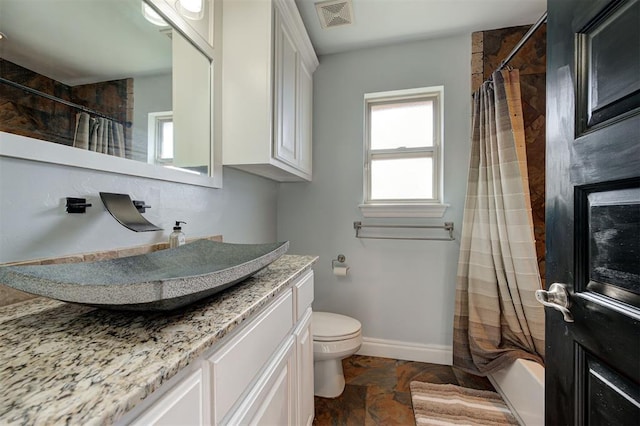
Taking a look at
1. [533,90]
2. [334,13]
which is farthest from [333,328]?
[533,90]

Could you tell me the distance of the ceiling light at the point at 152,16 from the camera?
39.4 inches

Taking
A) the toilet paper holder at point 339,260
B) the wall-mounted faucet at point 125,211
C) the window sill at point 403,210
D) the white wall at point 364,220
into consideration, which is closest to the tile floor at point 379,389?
the white wall at point 364,220

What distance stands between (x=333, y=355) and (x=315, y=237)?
0.92 meters

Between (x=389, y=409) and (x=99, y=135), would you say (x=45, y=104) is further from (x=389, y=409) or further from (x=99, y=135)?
(x=389, y=409)

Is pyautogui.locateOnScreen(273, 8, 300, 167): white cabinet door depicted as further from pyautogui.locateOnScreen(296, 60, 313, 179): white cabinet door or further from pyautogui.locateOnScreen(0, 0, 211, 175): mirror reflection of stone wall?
pyautogui.locateOnScreen(0, 0, 211, 175): mirror reflection of stone wall

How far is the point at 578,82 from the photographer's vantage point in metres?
0.65

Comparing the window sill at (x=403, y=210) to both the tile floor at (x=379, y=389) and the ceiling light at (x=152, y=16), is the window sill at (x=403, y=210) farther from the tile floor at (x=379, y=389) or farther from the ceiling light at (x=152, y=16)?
the ceiling light at (x=152, y=16)

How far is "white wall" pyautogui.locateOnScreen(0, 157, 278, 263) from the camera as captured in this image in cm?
67

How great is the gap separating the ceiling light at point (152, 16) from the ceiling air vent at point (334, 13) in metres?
1.00

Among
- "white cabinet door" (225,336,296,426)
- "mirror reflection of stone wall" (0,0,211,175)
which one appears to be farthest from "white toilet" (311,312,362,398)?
"mirror reflection of stone wall" (0,0,211,175)

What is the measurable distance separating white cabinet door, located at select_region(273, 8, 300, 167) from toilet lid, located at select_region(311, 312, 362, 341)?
1017mm

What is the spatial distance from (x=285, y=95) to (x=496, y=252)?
5.24 feet

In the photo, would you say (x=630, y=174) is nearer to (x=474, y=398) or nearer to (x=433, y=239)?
(x=433, y=239)

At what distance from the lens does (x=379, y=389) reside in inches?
66.7
